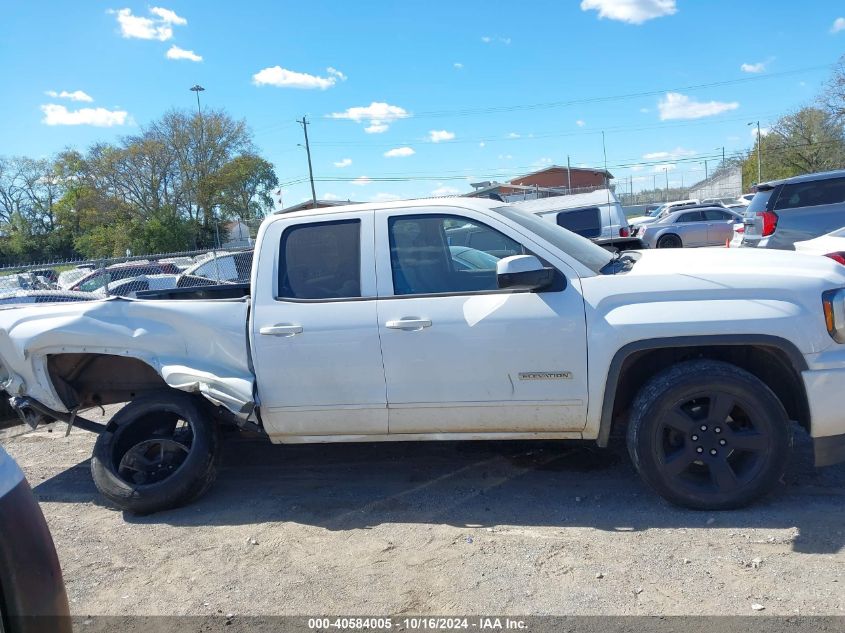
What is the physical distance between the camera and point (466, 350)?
3.94 meters

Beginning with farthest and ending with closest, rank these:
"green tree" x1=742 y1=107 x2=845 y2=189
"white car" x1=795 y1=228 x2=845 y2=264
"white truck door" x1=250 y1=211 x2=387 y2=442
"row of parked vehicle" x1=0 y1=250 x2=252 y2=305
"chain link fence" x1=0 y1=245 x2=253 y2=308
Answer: "green tree" x1=742 y1=107 x2=845 y2=189
"row of parked vehicle" x1=0 y1=250 x2=252 y2=305
"chain link fence" x1=0 y1=245 x2=253 y2=308
"white car" x1=795 y1=228 x2=845 y2=264
"white truck door" x1=250 y1=211 x2=387 y2=442

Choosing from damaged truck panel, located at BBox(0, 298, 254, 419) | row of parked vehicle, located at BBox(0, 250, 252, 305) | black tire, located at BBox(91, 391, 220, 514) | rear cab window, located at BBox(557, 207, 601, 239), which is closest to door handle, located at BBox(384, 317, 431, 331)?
damaged truck panel, located at BBox(0, 298, 254, 419)

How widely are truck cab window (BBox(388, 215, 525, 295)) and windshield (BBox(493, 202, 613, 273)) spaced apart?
21 cm

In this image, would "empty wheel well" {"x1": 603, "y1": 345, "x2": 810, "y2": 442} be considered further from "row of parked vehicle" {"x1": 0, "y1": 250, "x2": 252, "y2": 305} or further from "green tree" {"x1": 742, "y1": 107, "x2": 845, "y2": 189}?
"green tree" {"x1": 742, "y1": 107, "x2": 845, "y2": 189}

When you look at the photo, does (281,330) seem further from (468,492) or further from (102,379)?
(102,379)

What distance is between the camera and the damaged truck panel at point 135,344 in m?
4.29

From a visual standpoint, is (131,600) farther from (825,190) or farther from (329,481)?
(825,190)

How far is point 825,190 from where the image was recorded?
10008mm

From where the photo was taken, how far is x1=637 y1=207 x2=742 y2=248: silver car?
2305 cm

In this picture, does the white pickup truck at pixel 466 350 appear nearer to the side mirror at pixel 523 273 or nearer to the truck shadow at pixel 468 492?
the side mirror at pixel 523 273

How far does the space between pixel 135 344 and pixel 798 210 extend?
379 inches

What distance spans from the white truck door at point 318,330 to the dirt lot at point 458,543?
0.62m

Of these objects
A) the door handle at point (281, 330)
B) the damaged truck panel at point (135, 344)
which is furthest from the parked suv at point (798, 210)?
the damaged truck panel at point (135, 344)

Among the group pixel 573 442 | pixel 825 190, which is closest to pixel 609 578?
pixel 573 442
